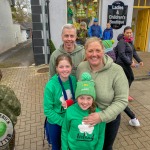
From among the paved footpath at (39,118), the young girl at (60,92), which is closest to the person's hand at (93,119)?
the young girl at (60,92)

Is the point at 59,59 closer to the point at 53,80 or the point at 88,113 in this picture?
the point at 53,80

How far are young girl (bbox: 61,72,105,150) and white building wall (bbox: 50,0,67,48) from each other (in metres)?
7.00

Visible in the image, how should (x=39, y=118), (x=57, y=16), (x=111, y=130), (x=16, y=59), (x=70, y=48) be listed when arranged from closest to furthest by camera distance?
(x=111, y=130)
(x=70, y=48)
(x=39, y=118)
(x=57, y=16)
(x=16, y=59)

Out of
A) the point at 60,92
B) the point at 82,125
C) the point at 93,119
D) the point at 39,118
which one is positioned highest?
the point at 60,92

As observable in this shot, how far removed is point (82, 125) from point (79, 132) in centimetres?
9

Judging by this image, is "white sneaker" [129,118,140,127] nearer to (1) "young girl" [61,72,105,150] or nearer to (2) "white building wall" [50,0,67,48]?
(1) "young girl" [61,72,105,150]

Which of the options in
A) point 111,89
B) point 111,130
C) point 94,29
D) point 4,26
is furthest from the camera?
point 4,26

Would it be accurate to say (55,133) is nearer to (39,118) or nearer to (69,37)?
(69,37)

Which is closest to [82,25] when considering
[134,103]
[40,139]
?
[134,103]

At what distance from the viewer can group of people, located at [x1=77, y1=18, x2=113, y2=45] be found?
7.53 m

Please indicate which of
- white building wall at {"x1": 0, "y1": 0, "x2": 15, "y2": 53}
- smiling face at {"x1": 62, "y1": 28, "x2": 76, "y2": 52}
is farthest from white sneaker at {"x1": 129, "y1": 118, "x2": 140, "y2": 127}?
white building wall at {"x1": 0, "y1": 0, "x2": 15, "y2": 53}

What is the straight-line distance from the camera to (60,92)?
6.56ft

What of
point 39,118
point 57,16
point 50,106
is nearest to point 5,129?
point 50,106

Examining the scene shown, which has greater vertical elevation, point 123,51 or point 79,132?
point 123,51
